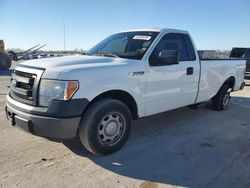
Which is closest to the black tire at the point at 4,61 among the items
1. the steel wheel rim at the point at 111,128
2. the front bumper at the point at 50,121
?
the front bumper at the point at 50,121

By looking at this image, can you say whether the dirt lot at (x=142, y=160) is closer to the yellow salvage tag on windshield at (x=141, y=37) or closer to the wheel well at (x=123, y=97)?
the wheel well at (x=123, y=97)

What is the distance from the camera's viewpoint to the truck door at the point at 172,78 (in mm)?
4867

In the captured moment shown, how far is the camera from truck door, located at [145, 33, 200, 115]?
487 centimetres

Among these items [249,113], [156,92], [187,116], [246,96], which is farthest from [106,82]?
[246,96]

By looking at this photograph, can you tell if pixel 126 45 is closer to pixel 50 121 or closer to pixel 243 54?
pixel 50 121

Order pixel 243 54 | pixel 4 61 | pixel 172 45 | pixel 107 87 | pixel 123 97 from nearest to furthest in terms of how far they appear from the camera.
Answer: pixel 107 87 → pixel 123 97 → pixel 172 45 → pixel 243 54 → pixel 4 61

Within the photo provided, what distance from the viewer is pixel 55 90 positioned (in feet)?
12.2

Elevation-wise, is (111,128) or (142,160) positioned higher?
(111,128)

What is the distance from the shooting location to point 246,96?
399 inches

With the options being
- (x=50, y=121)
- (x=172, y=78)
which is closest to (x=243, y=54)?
(x=172, y=78)

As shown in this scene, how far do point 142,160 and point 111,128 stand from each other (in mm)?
654

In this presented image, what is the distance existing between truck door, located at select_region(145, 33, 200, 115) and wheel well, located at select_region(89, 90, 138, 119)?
272 mm

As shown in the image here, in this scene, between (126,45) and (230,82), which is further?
(230,82)

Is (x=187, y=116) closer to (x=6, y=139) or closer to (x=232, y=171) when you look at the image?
(x=232, y=171)
